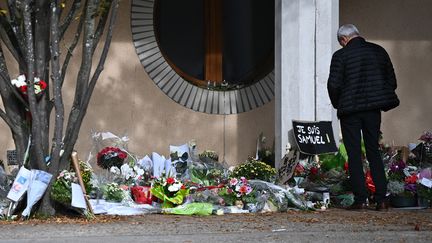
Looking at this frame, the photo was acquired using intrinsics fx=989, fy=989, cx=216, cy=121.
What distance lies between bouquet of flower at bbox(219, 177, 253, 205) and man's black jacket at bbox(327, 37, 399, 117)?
3.90 ft

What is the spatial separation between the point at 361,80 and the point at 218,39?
374cm

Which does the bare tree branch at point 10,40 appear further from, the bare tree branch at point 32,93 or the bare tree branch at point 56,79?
the bare tree branch at point 56,79

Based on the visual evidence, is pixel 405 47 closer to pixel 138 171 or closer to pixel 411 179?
pixel 411 179

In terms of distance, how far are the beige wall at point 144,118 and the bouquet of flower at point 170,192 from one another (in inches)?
108

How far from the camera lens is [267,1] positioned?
41.5 feet

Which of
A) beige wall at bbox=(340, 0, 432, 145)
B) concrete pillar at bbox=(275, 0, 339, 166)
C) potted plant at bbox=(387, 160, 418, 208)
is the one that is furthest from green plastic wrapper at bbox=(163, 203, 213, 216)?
beige wall at bbox=(340, 0, 432, 145)

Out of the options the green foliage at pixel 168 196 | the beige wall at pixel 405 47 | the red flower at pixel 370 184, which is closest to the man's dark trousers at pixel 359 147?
the red flower at pixel 370 184

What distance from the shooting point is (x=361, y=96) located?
9.16m

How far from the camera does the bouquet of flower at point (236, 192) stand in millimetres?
9617

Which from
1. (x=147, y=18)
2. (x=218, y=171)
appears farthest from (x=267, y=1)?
(x=218, y=171)

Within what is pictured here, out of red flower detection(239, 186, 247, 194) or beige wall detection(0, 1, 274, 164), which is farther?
beige wall detection(0, 1, 274, 164)

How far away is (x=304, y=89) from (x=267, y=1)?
2072 mm

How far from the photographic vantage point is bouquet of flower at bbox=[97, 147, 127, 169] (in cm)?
1088

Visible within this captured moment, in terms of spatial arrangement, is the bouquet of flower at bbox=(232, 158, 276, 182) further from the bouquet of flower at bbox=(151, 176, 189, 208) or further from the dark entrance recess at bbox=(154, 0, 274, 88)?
the dark entrance recess at bbox=(154, 0, 274, 88)
